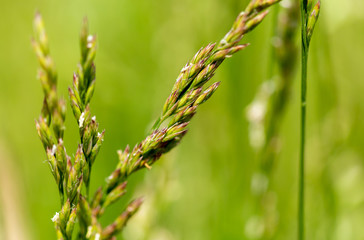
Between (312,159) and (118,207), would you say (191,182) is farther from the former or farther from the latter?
(312,159)

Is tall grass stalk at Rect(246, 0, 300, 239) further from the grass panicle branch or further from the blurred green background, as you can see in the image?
the grass panicle branch

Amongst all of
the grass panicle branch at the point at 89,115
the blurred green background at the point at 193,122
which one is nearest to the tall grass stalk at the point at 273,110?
the blurred green background at the point at 193,122

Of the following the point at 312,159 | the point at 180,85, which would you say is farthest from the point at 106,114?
the point at 180,85

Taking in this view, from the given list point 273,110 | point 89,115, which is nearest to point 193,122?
point 273,110

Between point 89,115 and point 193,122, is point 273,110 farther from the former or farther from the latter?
point 193,122

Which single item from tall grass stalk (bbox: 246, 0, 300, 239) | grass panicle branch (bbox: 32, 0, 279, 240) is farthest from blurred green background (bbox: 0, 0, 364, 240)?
grass panicle branch (bbox: 32, 0, 279, 240)

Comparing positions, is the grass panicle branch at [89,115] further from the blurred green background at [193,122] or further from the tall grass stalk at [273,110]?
the blurred green background at [193,122]
